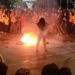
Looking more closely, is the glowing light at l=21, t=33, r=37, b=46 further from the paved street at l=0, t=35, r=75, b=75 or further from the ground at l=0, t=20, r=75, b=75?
the paved street at l=0, t=35, r=75, b=75

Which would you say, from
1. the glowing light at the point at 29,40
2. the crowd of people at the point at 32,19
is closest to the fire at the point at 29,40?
the glowing light at the point at 29,40

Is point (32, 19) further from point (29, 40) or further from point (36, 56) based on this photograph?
point (36, 56)

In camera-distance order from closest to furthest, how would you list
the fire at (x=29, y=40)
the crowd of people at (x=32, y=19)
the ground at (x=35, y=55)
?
the ground at (x=35, y=55) < the fire at (x=29, y=40) < the crowd of people at (x=32, y=19)

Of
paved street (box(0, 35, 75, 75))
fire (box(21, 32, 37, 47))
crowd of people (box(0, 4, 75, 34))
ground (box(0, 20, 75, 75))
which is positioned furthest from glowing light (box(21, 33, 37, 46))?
crowd of people (box(0, 4, 75, 34))

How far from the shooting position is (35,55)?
15.0m

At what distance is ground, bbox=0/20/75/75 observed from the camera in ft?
40.9

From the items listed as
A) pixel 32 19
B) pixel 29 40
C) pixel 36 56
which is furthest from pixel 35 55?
pixel 32 19

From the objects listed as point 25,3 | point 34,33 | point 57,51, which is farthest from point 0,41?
point 25,3

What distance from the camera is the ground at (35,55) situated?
12476 mm

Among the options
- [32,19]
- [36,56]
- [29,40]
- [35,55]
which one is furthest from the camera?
[32,19]

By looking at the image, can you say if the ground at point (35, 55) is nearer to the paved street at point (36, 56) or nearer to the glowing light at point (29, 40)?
the paved street at point (36, 56)

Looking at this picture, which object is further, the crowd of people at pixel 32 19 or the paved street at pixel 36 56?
the crowd of people at pixel 32 19

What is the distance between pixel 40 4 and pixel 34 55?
1576 cm

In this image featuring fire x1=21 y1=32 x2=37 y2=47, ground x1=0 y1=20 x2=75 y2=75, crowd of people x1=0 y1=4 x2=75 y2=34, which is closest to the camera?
ground x1=0 y1=20 x2=75 y2=75
